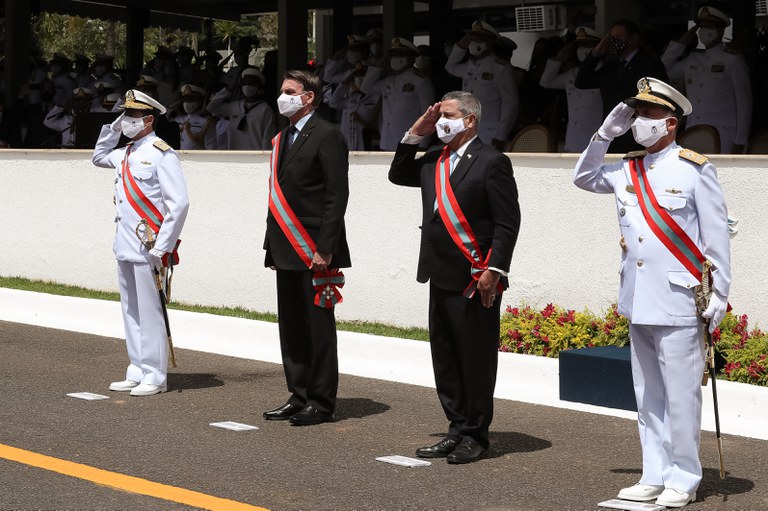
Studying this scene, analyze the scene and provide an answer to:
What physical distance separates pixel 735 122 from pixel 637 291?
21.8 feet

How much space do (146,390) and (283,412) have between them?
1.22m

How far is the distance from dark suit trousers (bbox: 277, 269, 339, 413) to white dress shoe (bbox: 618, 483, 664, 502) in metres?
2.36

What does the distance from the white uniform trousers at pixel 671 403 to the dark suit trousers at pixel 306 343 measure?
7.77 feet

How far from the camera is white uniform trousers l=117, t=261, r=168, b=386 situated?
8.93 metres

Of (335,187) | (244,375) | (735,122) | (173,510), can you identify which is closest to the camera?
(173,510)

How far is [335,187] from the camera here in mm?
7922

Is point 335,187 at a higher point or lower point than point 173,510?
higher

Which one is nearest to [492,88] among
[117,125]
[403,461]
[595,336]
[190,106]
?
[595,336]

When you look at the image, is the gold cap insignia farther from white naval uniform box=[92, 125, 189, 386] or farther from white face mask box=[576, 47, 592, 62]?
white face mask box=[576, 47, 592, 62]

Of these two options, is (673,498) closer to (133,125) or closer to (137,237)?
(137,237)

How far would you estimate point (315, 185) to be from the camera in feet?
26.3

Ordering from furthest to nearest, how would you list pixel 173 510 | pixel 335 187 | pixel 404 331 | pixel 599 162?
1. pixel 404 331
2. pixel 335 187
3. pixel 599 162
4. pixel 173 510

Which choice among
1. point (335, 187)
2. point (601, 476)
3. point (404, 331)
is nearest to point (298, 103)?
point (335, 187)

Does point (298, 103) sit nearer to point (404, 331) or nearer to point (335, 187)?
point (335, 187)
